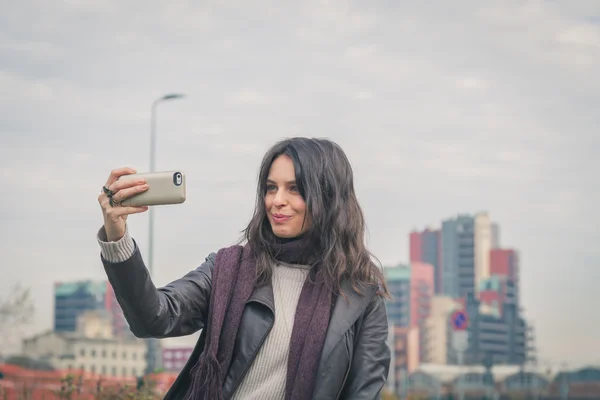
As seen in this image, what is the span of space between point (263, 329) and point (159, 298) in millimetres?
353

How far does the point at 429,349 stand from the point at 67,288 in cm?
6303

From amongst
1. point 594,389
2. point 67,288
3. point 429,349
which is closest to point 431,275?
point 429,349

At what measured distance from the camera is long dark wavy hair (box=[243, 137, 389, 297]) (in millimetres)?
3531

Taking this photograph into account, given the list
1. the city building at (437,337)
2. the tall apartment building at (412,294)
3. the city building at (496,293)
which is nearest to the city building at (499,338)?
the city building at (437,337)

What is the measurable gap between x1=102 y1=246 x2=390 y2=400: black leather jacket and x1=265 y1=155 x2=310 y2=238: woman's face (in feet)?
0.70

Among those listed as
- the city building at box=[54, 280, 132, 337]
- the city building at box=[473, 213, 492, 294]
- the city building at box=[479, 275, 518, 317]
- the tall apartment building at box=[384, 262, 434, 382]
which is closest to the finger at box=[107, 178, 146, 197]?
the tall apartment building at box=[384, 262, 434, 382]

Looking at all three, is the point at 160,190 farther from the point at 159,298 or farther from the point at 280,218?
the point at 280,218

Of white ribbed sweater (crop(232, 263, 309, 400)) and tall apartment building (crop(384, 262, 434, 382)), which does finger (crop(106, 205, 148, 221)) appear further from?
tall apartment building (crop(384, 262, 434, 382))

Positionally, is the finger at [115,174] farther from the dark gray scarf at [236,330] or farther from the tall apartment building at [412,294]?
the tall apartment building at [412,294]

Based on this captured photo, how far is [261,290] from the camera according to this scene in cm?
346

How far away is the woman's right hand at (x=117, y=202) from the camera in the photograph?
3.07 m

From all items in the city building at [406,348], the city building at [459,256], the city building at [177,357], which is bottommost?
the city building at [406,348]

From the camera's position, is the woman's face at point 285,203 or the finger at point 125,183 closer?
the finger at point 125,183

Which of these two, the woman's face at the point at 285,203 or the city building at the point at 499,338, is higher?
the woman's face at the point at 285,203
